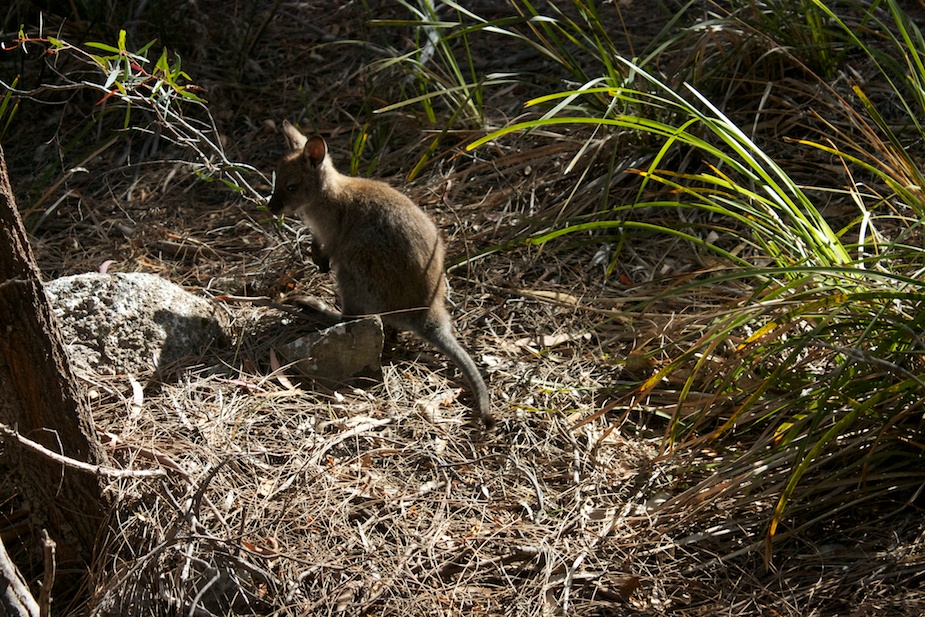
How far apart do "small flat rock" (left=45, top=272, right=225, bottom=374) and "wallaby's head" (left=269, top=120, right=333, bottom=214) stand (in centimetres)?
80

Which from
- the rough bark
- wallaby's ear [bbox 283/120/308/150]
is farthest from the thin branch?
wallaby's ear [bbox 283/120/308/150]

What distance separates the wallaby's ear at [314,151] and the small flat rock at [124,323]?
3.18 feet

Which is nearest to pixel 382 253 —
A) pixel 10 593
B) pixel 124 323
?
pixel 124 323

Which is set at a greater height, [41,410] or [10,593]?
[10,593]

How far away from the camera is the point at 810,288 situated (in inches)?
130

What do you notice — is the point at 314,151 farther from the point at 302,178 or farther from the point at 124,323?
the point at 124,323

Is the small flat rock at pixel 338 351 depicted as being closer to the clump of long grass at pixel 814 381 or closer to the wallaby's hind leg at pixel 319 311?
the wallaby's hind leg at pixel 319 311

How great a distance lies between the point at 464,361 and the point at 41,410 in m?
1.70

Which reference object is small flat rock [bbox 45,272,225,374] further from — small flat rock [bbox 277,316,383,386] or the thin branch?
the thin branch

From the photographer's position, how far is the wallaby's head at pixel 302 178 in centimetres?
450

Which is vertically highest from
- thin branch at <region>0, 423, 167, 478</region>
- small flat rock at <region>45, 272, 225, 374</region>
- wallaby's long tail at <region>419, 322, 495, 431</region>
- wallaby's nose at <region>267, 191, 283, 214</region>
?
thin branch at <region>0, 423, 167, 478</region>

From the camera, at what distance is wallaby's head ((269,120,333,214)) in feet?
14.8

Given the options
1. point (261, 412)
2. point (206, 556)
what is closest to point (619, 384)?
point (261, 412)

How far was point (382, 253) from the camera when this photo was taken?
4.18m
